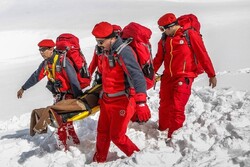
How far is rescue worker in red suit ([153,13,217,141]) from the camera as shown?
5.64 m

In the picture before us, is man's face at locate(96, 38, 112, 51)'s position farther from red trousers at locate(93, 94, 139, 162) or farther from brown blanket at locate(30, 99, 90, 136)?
brown blanket at locate(30, 99, 90, 136)

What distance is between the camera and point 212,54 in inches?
521

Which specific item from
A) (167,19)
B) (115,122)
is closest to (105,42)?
(115,122)

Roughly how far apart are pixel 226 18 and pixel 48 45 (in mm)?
16632

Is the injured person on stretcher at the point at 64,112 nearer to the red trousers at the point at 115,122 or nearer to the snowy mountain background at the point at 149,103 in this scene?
the red trousers at the point at 115,122

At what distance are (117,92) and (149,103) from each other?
3068 millimetres

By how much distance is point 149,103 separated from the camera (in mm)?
7812

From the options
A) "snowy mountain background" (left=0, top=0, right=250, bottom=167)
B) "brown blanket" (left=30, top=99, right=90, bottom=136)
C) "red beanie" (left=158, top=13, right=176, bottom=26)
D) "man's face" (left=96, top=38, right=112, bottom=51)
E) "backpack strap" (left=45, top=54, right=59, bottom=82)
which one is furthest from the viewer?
"backpack strap" (left=45, top=54, right=59, bottom=82)

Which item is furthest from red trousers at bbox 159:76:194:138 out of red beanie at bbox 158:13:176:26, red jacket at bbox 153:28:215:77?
red beanie at bbox 158:13:176:26

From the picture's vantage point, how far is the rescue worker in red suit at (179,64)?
18.5 ft

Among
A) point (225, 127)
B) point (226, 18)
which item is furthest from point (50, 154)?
point (226, 18)

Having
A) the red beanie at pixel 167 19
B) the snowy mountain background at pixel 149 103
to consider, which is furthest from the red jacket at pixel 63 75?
the red beanie at pixel 167 19

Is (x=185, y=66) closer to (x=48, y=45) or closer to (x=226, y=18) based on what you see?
(x=48, y=45)

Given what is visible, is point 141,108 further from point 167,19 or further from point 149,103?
point 149,103
